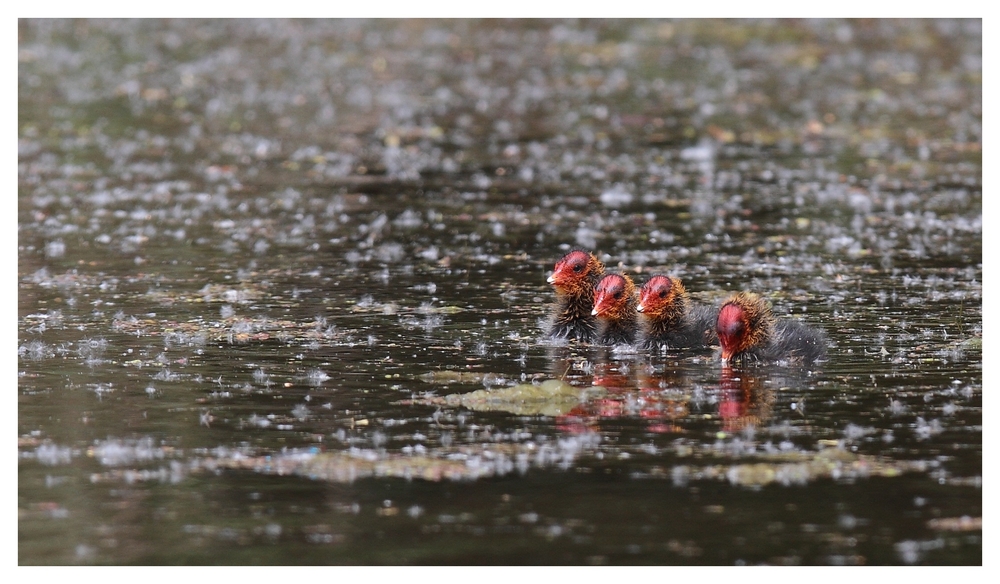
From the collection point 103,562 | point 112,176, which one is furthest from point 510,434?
point 112,176

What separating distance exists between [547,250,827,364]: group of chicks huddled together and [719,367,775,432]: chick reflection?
12.0 inches

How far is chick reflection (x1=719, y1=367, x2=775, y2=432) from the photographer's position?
789 centimetres

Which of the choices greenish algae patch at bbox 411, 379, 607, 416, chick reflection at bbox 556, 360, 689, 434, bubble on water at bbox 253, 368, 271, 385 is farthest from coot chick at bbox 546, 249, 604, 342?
bubble on water at bbox 253, 368, 271, 385

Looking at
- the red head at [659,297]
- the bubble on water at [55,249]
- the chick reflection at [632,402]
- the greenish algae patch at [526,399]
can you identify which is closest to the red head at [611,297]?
the red head at [659,297]

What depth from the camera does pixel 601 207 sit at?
15.7 metres

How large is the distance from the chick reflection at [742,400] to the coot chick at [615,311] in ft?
3.63

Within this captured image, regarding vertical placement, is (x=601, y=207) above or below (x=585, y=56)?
below

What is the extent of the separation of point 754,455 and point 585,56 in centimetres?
2092

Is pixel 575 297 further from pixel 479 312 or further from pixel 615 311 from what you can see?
pixel 479 312

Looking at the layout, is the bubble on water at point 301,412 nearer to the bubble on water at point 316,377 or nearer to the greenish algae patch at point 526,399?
the bubble on water at point 316,377

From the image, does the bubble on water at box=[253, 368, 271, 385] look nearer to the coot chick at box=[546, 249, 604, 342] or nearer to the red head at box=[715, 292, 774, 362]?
the coot chick at box=[546, 249, 604, 342]

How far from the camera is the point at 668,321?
994 cm

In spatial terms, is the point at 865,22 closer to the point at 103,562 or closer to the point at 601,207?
the point at 601,207

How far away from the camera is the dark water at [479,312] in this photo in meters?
6.46
